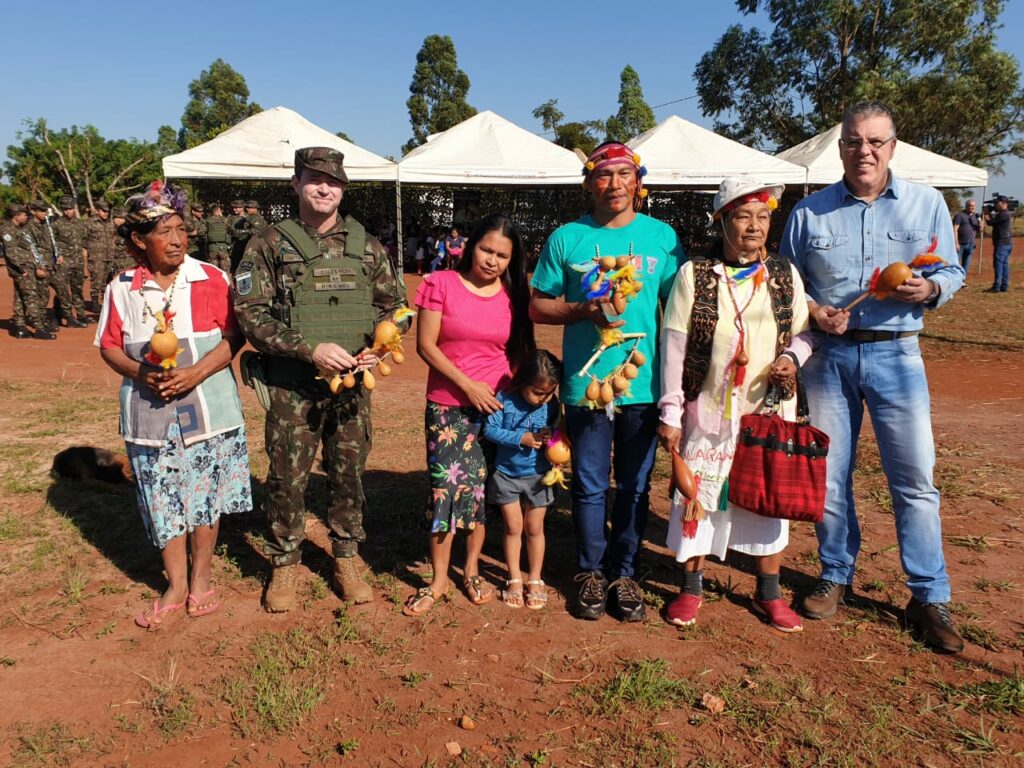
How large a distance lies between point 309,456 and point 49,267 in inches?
417

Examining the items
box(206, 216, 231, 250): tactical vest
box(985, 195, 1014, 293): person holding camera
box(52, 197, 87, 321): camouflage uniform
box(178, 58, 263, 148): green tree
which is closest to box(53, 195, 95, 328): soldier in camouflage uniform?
box(52, 197, 87, 321): camouflage uniform

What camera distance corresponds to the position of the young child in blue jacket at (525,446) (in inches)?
131

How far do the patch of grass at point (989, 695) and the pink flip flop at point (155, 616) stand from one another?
342 cm

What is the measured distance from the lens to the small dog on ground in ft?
16.9

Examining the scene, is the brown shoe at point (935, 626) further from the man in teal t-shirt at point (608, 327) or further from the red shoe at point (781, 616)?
the man in teal t-shirt at point (608, 327)

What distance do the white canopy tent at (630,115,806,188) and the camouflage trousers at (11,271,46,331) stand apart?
10.9 meters

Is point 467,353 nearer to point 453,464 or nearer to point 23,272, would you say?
point 453,464

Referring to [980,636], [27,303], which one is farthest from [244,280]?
[27,303]

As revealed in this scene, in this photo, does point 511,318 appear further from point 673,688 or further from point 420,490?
point 420,490

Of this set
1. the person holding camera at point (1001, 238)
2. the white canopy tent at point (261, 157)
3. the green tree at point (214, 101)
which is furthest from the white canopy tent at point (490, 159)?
the green tree at point (214, 101)

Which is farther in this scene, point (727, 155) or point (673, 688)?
point (727, 155)

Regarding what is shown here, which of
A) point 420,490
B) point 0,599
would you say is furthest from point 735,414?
point 0,599

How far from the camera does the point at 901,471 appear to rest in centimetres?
323

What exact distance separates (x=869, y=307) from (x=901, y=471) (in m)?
0.75
